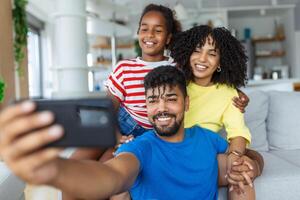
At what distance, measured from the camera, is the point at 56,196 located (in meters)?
1.50

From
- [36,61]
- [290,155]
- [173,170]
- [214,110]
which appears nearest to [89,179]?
[173,170]

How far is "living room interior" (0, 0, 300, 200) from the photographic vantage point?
1.62 m

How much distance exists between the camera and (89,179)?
616 mm

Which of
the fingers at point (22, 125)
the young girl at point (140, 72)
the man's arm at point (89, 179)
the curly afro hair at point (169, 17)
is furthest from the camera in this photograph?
the curly afro hair at point (169, 17)

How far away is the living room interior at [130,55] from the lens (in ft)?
5.33

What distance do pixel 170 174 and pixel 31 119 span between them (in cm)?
77

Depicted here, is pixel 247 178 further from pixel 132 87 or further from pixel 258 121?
pixel 258 121

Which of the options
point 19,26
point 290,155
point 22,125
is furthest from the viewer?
point 19,26

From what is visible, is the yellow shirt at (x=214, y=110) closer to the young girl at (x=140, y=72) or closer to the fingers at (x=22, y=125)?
the young girl at (x=140, y=72)

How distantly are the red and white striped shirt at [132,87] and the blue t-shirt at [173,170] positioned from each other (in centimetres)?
33

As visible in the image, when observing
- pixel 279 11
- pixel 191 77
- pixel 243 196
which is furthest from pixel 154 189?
pixel 279 11

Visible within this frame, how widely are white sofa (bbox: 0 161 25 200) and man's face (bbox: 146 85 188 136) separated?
1.56 ft

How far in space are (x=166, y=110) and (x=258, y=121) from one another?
104cm

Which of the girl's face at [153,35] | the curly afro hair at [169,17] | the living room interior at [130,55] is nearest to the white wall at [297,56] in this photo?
the living room interior at [130,55]
